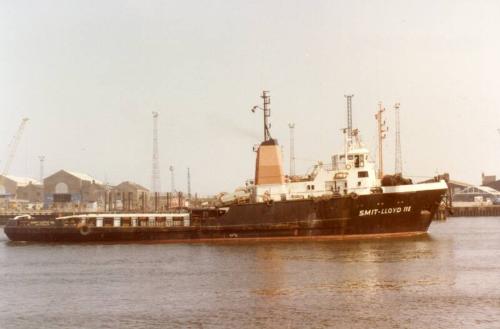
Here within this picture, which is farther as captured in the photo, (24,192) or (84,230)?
(24,192)

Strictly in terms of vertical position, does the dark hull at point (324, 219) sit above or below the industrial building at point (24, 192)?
below

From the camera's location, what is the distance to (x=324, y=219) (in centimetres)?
4541

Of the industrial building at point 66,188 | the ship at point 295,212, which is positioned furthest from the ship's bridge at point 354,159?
the industrial building at point 66,188

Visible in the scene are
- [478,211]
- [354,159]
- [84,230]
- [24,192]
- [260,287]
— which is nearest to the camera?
[260,287]

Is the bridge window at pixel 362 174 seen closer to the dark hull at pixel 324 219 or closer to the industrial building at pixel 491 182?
the dark hull at pixel 324 219

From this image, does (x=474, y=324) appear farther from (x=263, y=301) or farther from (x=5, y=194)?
(x=5, y=194)

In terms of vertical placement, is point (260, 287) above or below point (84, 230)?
below

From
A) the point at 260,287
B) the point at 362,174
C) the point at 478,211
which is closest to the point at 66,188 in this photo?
the point at 478,211

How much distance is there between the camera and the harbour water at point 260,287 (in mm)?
21578

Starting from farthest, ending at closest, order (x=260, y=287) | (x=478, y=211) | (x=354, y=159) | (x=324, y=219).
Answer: (x=478, y=211)
(x=354, y=159)
(x=324, y=219)
(x=260, y=287)

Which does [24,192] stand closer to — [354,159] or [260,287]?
[354,159]

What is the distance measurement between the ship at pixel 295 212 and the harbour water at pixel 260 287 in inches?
104

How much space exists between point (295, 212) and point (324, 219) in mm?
2214

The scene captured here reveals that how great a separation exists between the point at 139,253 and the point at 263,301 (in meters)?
19.8
